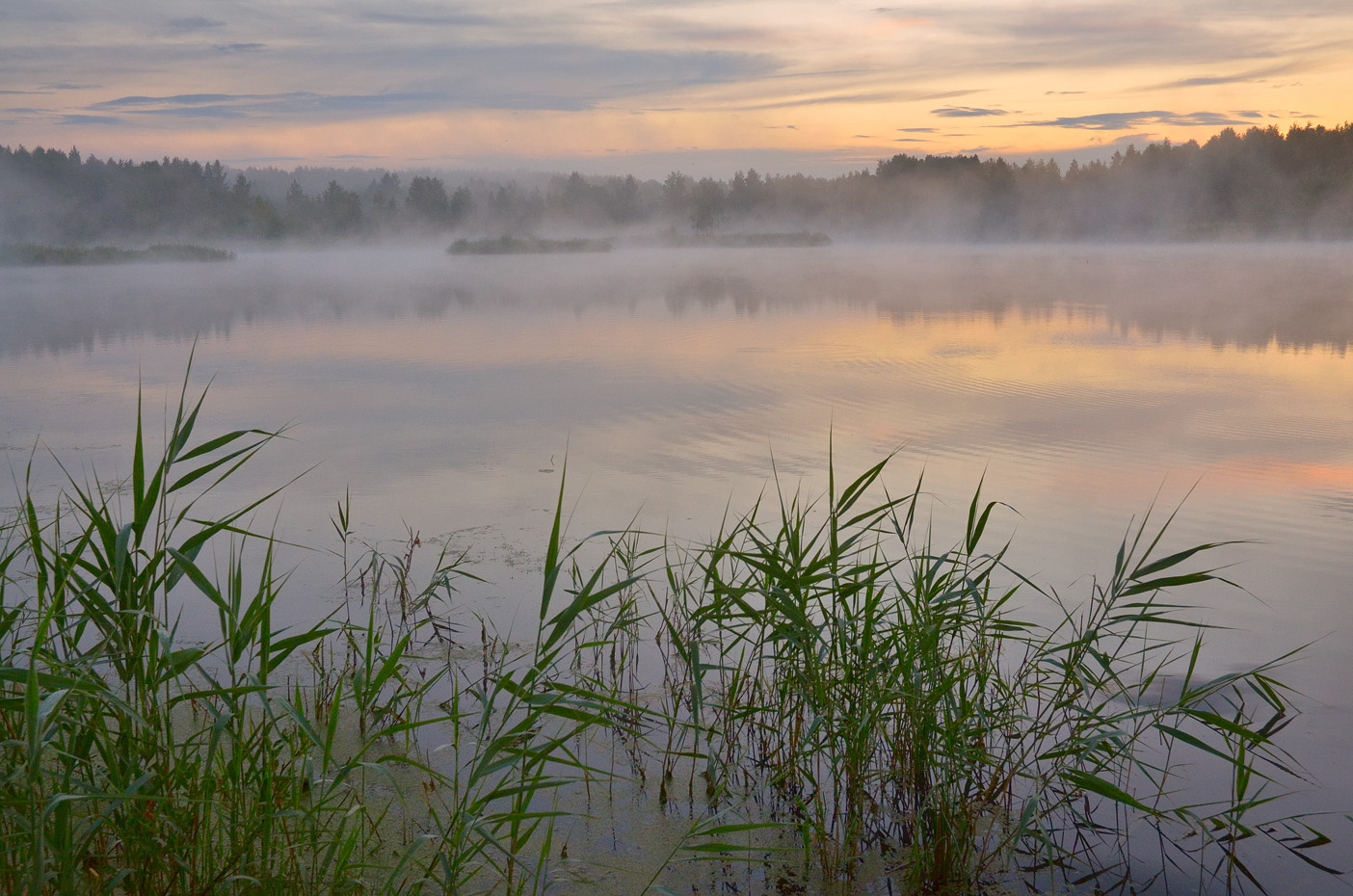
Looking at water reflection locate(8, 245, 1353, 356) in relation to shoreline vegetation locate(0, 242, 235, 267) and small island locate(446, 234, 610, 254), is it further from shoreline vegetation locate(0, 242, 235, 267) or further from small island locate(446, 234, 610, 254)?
small island locate(446, 234, 610, 254)

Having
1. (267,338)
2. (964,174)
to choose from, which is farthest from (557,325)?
(964,174)

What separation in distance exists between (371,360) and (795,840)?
26.6ft

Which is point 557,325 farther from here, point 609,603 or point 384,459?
point 609,603

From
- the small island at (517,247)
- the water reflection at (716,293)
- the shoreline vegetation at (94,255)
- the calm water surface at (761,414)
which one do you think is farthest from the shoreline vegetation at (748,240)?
the calm water surface at (761,414)

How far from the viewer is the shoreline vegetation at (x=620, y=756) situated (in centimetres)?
164

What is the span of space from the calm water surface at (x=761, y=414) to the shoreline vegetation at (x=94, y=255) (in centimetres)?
1489

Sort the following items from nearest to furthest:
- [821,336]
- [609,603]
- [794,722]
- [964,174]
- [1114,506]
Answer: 1. [794,722]
2. [609,603]
3. [1114,506]
4. [821,336]
5. [964,174]

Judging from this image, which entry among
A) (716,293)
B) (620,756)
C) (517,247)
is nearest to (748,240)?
(517,247)

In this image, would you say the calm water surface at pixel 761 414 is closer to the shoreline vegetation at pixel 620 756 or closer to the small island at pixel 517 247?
the shoreline vegetation at pixel 620 756

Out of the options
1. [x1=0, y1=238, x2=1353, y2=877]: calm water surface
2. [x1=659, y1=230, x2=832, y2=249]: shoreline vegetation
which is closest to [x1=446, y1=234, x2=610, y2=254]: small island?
[x1=659, y1=230, x2=832, y2=249]: shoreline vegetation

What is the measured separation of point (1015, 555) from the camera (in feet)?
12.2

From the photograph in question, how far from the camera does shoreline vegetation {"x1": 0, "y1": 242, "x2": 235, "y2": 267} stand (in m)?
28.4

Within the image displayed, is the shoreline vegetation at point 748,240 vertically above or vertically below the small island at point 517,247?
above

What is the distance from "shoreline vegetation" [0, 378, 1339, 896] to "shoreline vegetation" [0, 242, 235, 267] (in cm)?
3032
